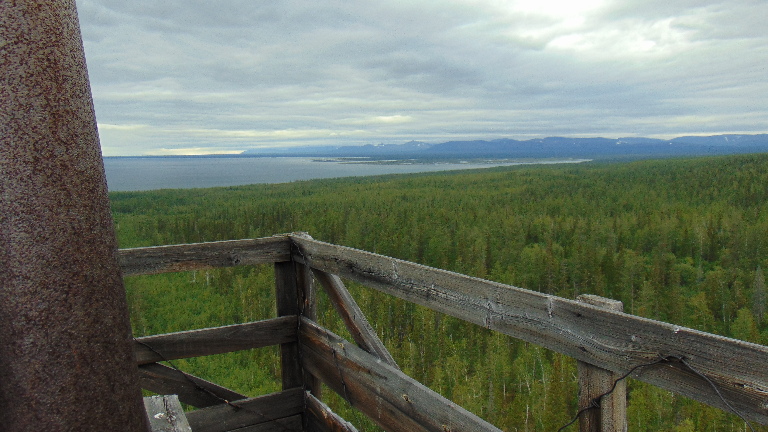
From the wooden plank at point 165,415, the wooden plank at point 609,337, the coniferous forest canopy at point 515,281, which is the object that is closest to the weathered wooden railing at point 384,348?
the wooden plank at point 609,337

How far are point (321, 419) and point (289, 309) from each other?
2.86ft

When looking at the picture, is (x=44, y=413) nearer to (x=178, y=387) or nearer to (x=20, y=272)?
(x=20, y=272)

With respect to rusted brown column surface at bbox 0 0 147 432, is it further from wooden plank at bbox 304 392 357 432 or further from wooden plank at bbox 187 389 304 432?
wooden plank at bbox 187 389 304 432

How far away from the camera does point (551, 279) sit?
21.4 meters

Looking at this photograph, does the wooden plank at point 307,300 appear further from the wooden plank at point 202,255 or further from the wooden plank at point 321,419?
the wooden plank at point 202,255

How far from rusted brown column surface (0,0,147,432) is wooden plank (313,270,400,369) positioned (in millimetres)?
1778

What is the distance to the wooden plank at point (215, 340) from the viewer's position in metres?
3.80

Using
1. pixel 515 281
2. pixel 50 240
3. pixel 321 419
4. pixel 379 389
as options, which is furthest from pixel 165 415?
pixel 515 281

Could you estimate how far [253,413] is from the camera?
4102 mm

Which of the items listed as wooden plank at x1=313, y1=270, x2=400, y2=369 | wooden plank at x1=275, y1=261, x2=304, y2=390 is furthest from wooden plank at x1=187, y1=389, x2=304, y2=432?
wooden plank at x1=313, y1=270, x2=400, y2=369

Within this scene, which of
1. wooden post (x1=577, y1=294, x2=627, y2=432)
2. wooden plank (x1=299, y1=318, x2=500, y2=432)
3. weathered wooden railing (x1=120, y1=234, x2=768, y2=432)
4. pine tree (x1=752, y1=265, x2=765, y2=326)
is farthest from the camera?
pine tree (x1=752, y1=265, x2=765, y2=326)

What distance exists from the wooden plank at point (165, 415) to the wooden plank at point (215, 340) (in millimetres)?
1748

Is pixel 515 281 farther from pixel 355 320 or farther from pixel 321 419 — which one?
pixel 355 320

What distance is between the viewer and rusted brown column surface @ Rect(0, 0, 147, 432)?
1422mm
